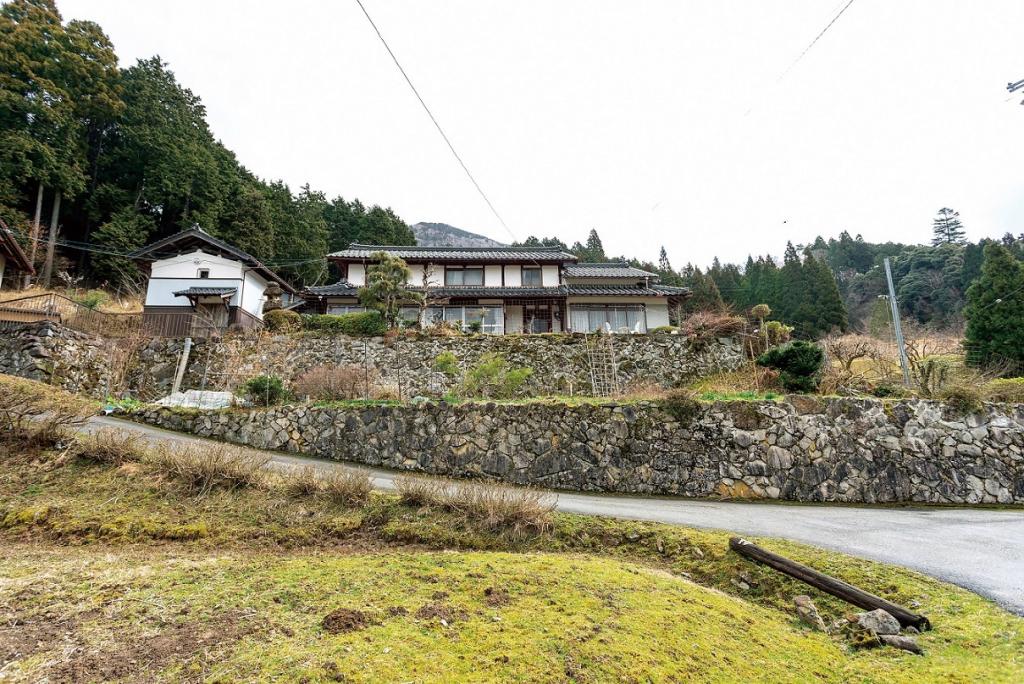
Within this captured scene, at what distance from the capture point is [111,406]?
13.2 metres

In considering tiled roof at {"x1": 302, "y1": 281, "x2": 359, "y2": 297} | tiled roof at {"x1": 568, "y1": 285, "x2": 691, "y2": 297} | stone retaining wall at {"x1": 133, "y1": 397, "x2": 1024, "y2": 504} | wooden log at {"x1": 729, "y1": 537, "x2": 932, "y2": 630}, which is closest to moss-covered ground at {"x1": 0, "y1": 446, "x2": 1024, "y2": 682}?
wooden log at {"x1": 729, "y1": 537, "x2": 932, "y2": 630}

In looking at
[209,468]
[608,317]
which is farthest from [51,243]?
[608,317]

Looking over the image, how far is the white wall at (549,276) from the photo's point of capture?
26.6 m

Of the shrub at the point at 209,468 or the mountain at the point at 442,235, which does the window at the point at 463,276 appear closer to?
the shrub at the point at 209,468

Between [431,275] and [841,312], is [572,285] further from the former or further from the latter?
[841,312]

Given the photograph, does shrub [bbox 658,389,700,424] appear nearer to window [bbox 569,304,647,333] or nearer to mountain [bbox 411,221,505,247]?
window [bbox 569,304,647,333]

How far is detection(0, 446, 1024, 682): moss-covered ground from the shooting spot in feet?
11.0

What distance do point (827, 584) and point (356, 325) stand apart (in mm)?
17317

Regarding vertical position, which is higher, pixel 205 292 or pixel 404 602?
pixel 205 292

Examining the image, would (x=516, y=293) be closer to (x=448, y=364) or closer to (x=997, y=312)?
(x=448, y=364)

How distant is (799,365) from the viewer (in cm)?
1275

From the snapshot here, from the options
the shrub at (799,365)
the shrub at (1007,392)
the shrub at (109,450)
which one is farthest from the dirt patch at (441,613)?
the shrub at (1007,392)

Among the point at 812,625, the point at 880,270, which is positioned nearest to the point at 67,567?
the point at 812,625

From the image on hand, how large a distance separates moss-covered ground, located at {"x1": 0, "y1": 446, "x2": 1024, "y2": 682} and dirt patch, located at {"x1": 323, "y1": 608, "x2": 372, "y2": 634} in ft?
0.06
